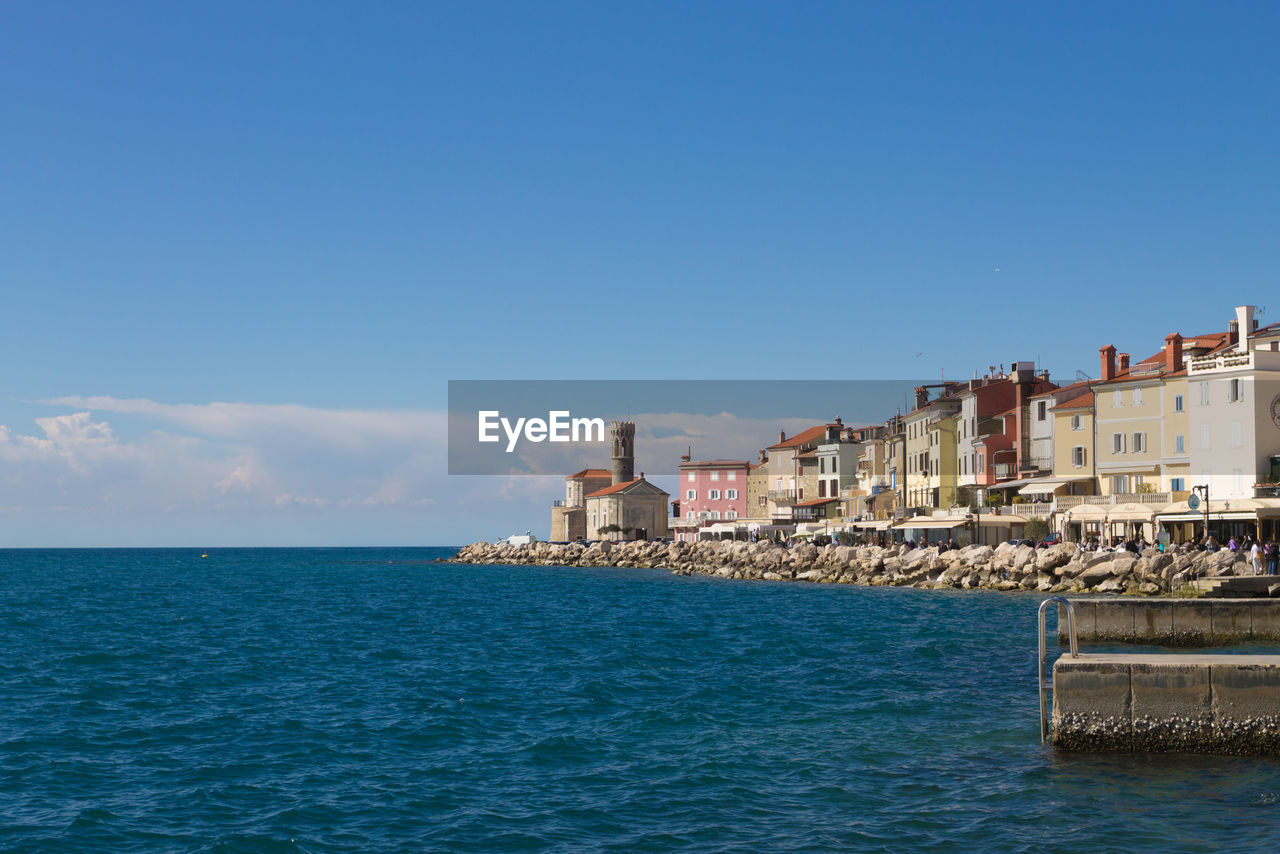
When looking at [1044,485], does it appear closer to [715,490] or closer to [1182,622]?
[1182,622]

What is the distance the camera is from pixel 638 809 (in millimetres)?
14344

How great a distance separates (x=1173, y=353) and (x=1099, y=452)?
19.8 ft

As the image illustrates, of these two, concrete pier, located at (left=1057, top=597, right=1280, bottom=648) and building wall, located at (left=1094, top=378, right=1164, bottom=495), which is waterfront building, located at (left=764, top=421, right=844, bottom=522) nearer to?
building wall, located at (left=1094, top=378, right=1164, bottom=495)

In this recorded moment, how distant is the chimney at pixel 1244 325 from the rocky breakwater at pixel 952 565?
46.0ft

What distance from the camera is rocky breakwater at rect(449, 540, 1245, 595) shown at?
43062mm

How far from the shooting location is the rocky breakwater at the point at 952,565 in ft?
141

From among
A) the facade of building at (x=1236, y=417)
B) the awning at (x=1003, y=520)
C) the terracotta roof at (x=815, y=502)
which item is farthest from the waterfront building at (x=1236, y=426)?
the terracotta roof at (x=815, y=502)

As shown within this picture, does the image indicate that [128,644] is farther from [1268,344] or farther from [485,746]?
[1268,344]

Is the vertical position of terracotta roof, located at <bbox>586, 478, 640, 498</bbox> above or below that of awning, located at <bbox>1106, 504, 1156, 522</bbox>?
above

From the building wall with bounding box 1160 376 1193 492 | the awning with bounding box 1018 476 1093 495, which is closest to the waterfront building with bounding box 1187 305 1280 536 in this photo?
the building wall with bounding box 1160 376 1193 492

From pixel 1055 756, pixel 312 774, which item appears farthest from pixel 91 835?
pixel 1055 756

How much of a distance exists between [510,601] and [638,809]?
148 feet

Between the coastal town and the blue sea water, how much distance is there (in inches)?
820

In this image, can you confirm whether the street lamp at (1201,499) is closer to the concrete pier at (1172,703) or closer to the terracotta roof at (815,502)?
the concrete pier at (1172,703)
